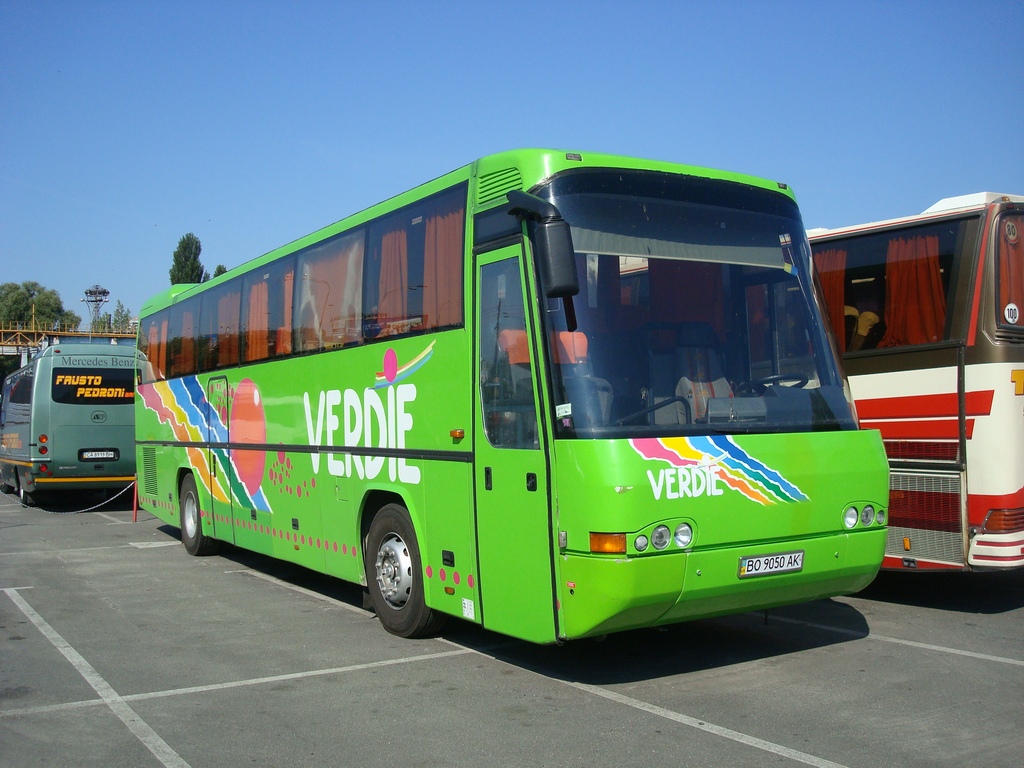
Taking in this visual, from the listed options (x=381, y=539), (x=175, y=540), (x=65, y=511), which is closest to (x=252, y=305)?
(x=381, y=539)

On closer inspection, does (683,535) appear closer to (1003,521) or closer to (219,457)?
(1003,521)

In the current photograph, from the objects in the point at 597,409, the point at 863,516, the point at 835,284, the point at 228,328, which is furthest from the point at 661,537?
the point at 228,328

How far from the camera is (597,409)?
234 inches

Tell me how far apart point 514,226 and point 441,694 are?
3.07 meters

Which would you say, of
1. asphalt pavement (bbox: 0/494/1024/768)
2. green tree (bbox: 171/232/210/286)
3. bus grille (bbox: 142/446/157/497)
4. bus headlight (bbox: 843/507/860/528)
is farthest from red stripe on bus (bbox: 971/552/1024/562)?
green tree (bbox: 171/232/210/286)

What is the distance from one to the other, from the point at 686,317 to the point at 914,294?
3.75 m

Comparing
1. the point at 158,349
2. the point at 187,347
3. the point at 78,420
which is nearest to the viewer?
the point at 187,347

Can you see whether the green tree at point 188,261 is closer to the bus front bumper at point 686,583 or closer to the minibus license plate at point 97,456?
the minibus license plate at point 97,456

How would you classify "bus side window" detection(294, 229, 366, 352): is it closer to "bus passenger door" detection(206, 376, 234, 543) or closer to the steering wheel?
"bus passenger door" detection(206, 376, 234, 543)

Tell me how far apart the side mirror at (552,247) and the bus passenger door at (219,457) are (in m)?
7.01

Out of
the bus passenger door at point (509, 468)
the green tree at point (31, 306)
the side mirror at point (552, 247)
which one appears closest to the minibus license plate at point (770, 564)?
the bus passenger door at point (509, 468)

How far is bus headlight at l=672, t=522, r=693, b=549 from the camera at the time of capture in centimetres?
591

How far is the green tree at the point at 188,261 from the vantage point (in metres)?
84.8

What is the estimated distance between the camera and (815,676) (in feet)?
21.7
